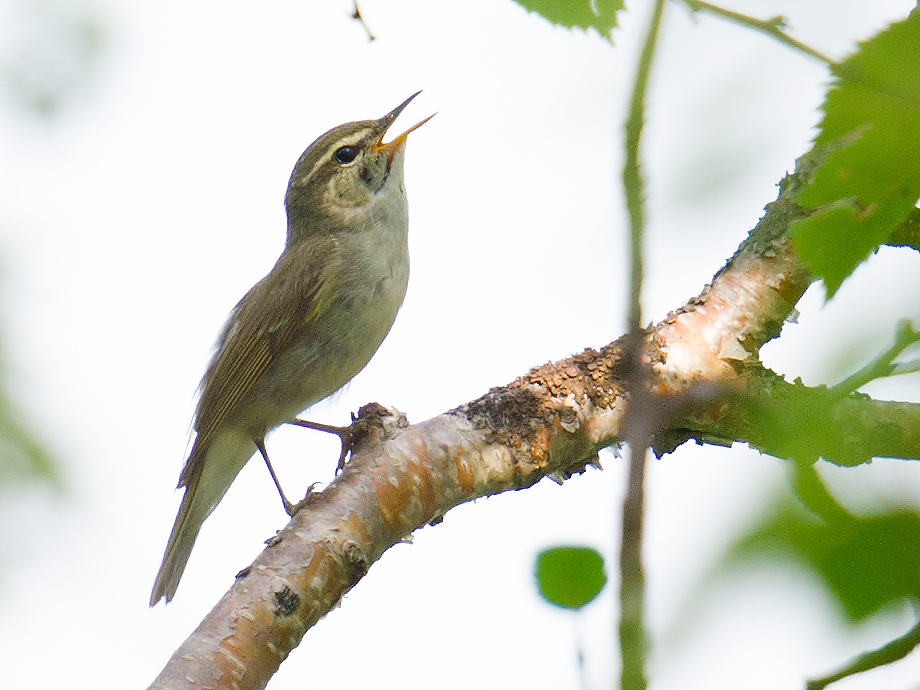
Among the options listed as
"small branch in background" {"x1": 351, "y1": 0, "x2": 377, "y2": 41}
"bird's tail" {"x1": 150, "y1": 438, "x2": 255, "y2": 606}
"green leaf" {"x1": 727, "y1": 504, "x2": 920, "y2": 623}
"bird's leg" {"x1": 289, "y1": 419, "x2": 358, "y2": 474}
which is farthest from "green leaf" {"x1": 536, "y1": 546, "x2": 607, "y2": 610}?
"bird's tail" {"x1": 150, "y1": 438, "x2": 255, "y2": 606}

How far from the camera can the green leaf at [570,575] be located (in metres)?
1.29

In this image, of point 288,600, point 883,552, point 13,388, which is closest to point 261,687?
point 288,600

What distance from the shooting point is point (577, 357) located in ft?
12.7

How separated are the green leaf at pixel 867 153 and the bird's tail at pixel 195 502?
4.55m

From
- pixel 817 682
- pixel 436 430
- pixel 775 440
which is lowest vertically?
pixel 817 682

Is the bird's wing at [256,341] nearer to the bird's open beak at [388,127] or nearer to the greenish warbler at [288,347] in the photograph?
the greenish warbler at [288,347]

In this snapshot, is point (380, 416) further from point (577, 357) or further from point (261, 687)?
point (261, 687)

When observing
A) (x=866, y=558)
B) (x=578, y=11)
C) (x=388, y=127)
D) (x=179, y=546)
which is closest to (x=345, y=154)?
(x=388, y=127)

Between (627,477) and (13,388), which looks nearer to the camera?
(627,477)

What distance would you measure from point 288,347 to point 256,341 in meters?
0.20

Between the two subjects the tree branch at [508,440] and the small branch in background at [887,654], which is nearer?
the small branch in background at [887,654]

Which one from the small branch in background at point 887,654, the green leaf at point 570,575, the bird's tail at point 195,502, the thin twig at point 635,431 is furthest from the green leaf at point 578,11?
the bird's tail at point 195,502

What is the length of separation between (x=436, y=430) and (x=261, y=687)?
1.12 metres

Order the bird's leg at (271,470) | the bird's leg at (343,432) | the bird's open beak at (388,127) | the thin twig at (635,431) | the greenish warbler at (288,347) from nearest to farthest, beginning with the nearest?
the thin twig at (635,431) < the bird's leg at (343,432) < the bird's leg at (271,470) < the greenish warbler at (288,347) < the bird's open beak at (388,127)
